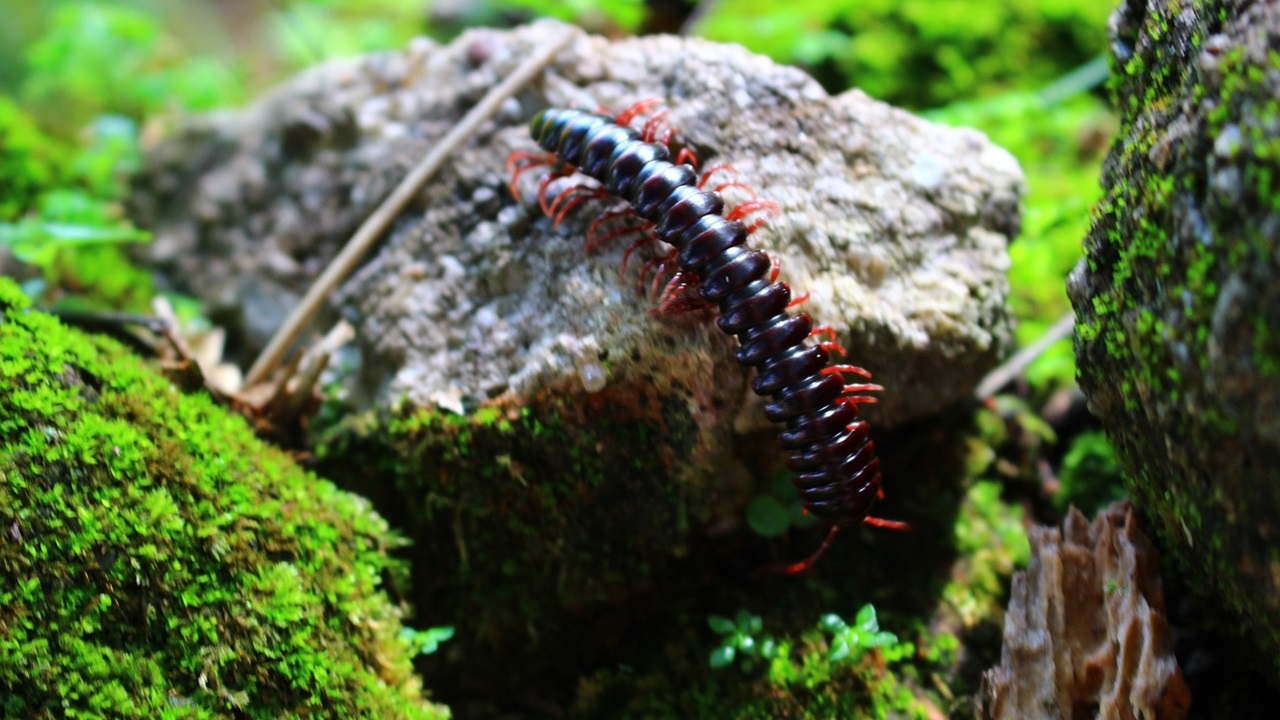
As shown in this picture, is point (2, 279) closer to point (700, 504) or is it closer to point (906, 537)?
point (700, 504)

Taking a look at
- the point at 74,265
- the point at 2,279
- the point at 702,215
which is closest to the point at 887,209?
the point at 702,215

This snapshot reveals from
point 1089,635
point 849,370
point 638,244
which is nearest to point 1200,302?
point 849,370

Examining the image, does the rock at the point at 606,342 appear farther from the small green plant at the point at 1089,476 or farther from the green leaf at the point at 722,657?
the small green plant at the point at 1089,476

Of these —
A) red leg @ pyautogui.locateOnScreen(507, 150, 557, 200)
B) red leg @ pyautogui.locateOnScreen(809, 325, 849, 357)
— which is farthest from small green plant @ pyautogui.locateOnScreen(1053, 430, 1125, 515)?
red leg @ pyautogui.locateOnScreen(507, 150, 557, 200)

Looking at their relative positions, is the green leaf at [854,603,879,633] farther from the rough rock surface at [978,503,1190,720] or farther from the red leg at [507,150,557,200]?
the red leg at [507,150,557,200]

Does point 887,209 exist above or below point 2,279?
above

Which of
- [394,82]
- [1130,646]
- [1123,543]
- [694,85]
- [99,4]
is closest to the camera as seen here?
[1130,646]

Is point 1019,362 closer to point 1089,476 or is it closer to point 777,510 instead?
point 1089,476
